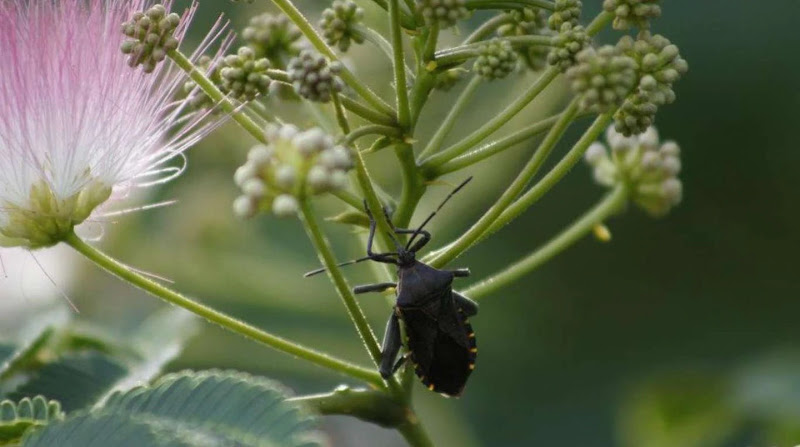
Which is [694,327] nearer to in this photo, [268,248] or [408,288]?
[268,248]

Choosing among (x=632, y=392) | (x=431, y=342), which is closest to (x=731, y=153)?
(x=632, y=392)

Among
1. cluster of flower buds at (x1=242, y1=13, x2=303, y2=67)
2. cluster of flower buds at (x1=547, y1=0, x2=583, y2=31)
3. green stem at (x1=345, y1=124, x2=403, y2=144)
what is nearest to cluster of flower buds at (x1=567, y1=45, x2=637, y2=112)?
cluster of flower buds at (x1=547, y1=0, x2=583, y2=31)

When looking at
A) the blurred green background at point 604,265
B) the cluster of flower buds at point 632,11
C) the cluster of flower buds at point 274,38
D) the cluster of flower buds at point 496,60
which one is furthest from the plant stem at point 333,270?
the blurred green background at point 604,265

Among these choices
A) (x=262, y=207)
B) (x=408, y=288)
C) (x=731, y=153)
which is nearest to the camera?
(x=262, y=207)

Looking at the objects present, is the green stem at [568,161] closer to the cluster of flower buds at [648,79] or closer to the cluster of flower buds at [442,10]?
the cluster of flower buds at [648,79]

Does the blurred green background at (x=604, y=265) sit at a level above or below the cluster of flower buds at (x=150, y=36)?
below

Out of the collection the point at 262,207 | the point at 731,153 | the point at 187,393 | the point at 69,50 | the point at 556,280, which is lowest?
the point at 556,280

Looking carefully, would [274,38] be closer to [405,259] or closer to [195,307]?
[405,259]
